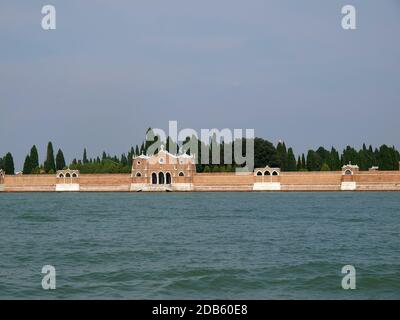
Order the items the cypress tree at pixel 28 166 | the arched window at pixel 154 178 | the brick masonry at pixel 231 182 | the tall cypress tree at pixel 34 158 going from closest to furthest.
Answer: the brick masonry at pixel 231 182
the arched window at pixel 154 178
the cypress tree at pixel 28 166
the tall cypress tree at pixel 34 158

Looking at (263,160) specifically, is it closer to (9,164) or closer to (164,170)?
(164,170)

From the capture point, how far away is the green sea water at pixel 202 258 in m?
8.91

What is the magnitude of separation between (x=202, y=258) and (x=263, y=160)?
3627cm

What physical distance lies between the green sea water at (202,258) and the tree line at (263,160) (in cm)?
2691

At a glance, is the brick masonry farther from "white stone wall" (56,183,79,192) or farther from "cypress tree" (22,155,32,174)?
"cypress tree" (22,155,32,174)

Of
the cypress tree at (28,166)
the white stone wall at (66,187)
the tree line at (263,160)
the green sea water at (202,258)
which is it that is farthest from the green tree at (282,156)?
the green sea water at (202,258)

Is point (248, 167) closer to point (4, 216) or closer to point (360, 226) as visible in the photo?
point (4, 216)

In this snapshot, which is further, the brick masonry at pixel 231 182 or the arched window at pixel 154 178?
the arched window at pixel 154 178

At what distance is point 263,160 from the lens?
156ft

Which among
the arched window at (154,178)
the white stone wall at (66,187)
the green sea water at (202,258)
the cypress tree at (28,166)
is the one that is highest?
the cypress tree at (28,166)

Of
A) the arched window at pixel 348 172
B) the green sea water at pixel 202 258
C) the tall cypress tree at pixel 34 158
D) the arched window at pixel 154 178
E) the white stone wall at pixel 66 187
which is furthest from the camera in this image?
the tall cypress tree at pixel 34 158

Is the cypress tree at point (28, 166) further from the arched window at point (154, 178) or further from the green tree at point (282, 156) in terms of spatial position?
the green tree at point (282, 156)

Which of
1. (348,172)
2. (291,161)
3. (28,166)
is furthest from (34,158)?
(348,172)

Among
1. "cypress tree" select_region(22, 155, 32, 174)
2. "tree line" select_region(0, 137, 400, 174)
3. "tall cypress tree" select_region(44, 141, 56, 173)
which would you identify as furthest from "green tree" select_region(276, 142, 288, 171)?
"cypress tree" select_region(22, 155, 32, 174)
